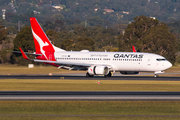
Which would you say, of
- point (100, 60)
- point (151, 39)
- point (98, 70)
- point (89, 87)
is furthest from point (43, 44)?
point (151, 39)

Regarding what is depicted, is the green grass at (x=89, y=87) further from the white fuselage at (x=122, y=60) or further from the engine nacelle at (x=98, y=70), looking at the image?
the white fuselage at (x=122, y=60)

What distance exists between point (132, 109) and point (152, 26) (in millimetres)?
105412

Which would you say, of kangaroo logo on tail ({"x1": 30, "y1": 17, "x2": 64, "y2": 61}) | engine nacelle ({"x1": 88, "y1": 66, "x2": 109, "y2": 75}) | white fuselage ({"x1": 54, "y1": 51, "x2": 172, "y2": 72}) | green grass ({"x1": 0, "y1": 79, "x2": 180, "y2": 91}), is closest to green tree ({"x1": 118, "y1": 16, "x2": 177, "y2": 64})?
white fuselage ({"x1": 54, "y1": 51, "x2": 172, "y2": 72})

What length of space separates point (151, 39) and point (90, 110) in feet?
288

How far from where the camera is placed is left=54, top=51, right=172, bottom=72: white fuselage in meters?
53.3

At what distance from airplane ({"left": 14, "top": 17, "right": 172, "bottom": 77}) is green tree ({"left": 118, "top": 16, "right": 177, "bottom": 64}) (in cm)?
5052

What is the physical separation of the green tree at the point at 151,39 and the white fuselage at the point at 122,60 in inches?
1989

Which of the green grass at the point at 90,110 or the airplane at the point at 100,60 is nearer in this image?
the green grass at the point at 90,110

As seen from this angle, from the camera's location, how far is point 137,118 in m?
19.8

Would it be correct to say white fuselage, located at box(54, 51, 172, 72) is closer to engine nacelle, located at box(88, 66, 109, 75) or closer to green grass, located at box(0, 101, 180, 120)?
engine nacelle, located at box(88, 66, 109, 75)

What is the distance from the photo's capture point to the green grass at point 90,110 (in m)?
20.3

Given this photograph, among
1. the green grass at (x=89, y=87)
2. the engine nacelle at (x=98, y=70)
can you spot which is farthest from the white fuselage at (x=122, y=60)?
the green grass at (x=89, y=87)

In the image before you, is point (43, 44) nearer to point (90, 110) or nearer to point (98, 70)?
point (98, 70)

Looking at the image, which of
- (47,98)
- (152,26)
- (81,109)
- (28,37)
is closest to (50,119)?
(81,109)
